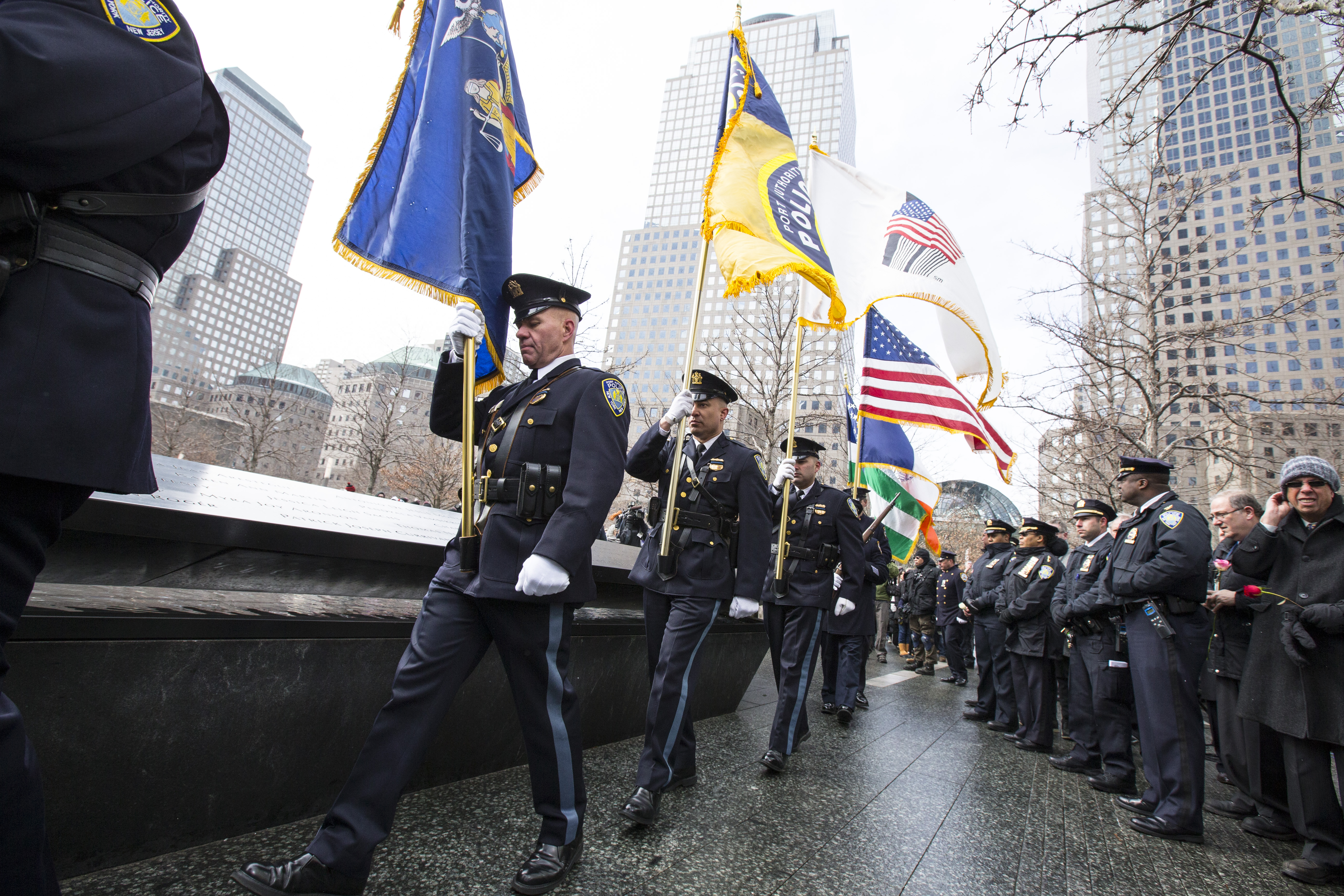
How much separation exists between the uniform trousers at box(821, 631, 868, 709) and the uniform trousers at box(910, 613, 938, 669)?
6161 mm

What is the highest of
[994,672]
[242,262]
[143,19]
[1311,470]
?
[242,262]

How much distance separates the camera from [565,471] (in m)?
2.62

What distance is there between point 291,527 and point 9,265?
1.72 m

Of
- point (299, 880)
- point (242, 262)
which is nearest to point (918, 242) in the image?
point (299, 880)

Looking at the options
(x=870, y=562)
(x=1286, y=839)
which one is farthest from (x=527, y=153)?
(x=870, y=562)

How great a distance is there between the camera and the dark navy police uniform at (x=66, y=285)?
1306 millimetres

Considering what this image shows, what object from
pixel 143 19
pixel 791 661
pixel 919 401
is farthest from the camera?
pixel 919 401

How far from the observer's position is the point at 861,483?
848cm

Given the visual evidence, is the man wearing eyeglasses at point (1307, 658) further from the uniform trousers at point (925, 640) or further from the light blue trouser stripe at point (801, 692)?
the uniform trousers at point (925, 640)

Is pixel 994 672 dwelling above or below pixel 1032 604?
below

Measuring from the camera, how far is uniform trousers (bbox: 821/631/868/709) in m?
6.44

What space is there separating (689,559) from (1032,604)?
14.1ft

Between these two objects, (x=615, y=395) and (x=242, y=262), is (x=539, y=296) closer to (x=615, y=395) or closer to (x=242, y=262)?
(x=615, y=395)

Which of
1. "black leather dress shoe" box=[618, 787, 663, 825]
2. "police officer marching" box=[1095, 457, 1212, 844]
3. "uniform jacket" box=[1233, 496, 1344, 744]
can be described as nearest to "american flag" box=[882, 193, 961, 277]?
"police officer marching" box=[1095, 457, 1212, 844]
